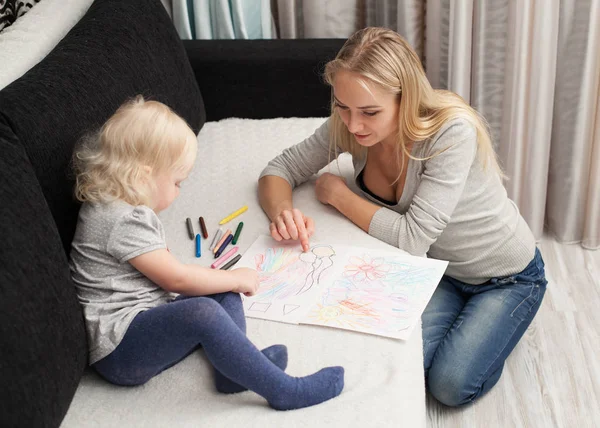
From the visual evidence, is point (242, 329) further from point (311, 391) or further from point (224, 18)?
point (224, 18)

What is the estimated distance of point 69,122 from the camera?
143cm

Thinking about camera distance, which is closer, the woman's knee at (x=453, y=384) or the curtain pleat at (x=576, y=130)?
the woman's knee at (x=453, y=384)

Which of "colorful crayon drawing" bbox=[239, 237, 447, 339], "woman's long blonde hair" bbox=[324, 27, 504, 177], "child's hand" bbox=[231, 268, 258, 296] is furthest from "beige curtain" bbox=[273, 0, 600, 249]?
"child's hand" bbox=[231, 268, 258, 296]

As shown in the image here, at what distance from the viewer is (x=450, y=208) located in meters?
1.58

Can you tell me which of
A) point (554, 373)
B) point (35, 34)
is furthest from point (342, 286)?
point (35, 34)

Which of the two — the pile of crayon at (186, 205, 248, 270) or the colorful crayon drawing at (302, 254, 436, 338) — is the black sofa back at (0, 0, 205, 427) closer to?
the pile of crayon at (186, 205, 248, 270)

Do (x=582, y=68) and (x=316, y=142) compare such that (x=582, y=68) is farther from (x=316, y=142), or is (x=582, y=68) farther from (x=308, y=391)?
(x=308, y=391)

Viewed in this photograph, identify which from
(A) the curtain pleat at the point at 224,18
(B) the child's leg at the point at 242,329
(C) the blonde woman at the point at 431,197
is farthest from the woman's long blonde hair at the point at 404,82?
(A) the curtain pleat at the point at 224,18

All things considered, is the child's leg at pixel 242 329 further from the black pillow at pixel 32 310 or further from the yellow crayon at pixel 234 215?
the yellow crayon at pixel 234 215

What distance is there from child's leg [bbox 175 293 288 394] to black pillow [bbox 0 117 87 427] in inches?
8.7

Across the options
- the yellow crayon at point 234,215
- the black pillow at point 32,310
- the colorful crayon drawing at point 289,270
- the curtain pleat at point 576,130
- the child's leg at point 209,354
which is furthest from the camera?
the curtain pleat at point 576,130

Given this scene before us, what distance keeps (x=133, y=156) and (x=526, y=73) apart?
1404mm

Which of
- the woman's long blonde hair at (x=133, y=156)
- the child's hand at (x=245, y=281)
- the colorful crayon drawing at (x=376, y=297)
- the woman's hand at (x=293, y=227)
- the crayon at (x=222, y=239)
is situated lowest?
the colorful crayon drawing at (x=376, y=297)

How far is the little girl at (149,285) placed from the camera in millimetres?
1183
